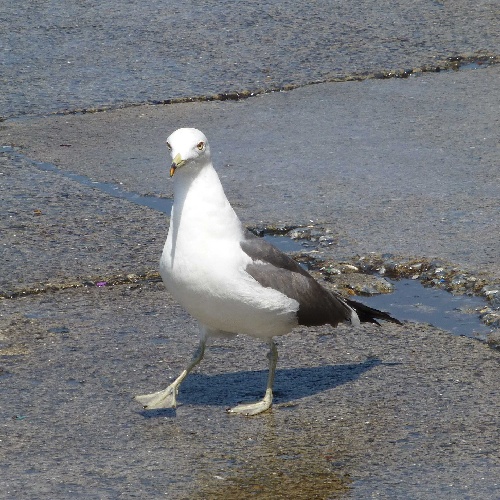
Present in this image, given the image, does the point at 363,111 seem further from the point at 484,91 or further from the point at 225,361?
the point at 225,361

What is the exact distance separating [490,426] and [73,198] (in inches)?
119

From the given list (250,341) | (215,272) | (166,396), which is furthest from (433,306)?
(166,396)

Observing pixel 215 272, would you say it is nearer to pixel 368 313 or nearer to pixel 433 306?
pixel 368 313

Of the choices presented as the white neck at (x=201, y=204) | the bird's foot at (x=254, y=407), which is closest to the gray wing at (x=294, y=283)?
the white neck at (x=201, y=204)

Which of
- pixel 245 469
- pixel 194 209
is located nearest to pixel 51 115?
pixel 194 209

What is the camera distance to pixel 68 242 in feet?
18.7

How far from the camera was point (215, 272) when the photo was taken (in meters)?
4.18

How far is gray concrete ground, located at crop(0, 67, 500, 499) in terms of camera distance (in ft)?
12.5

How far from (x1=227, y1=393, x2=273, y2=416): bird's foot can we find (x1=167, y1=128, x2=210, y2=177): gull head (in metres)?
0.93

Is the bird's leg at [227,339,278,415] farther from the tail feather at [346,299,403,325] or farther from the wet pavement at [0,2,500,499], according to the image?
the tail feather at [346,299,403,325]

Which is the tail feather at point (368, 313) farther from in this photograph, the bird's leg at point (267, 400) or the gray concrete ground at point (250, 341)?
the bird's leg at point (267, 400)

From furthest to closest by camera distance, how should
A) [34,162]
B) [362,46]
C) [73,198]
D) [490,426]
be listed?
[362,46] → [34,162] → [73,198] → [490,426]

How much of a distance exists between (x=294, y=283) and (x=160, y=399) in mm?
719

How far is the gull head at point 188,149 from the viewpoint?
4.25 meters
